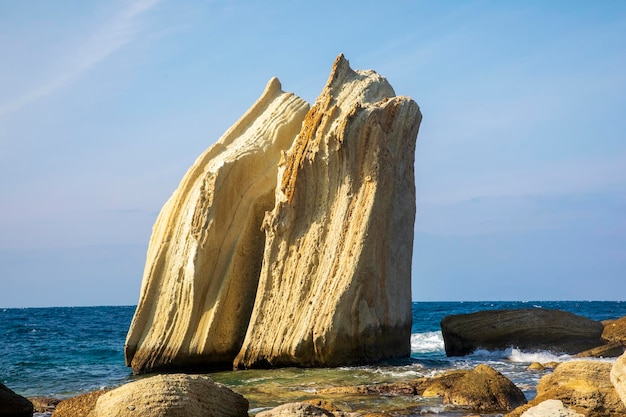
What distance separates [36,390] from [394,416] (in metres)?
8.44

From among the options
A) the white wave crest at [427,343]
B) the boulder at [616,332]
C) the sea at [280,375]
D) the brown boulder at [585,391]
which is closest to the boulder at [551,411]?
the brown boulder at [585,391]

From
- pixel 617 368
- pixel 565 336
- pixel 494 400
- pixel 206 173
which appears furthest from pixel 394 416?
pixel 565 336

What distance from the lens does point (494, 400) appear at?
11906mm

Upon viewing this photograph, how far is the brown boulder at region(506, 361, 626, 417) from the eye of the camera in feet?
31.5

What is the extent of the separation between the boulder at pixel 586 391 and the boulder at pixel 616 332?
1317 cm

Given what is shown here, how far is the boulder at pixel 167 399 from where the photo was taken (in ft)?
29.9

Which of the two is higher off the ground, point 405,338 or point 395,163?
point 395,163

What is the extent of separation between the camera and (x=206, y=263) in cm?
1802

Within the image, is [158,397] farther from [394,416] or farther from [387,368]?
[387,368]

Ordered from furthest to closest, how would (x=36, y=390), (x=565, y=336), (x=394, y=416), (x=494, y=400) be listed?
1. (x=565, y=336)
2. (x=36, y=390)
3. (x=494, y=400)
4. (x=394, y=416)

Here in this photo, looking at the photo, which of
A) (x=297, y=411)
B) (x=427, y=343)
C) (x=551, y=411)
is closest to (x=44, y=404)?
(x=297, y=411)

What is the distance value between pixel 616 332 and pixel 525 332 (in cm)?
444

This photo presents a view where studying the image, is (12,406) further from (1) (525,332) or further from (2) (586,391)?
(1) (525,332)

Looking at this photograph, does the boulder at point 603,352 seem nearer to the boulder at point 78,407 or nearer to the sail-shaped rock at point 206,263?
the sail-shaped rock at point 206,263
